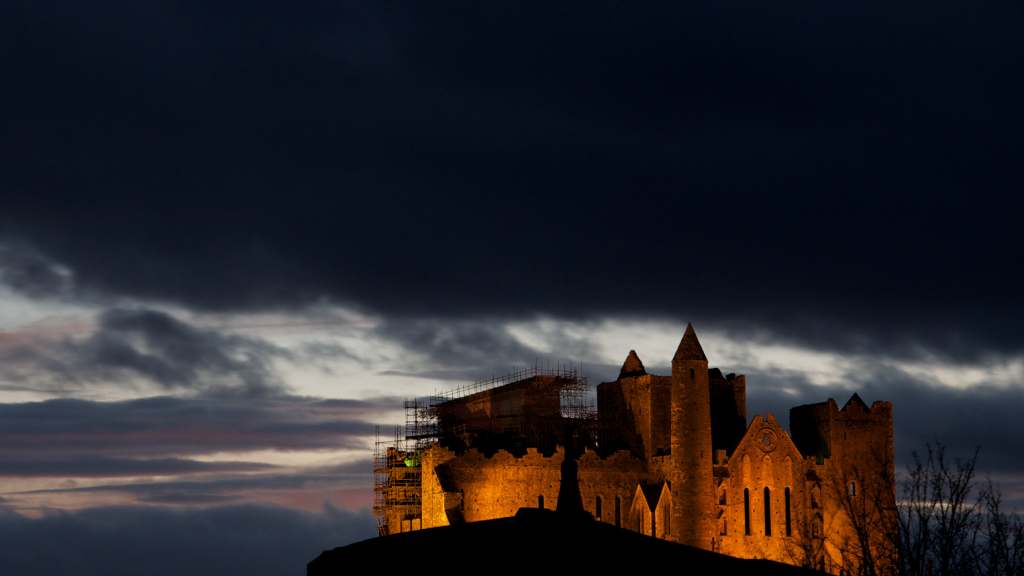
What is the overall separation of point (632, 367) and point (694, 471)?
1191 centimetres

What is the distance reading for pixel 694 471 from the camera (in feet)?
273

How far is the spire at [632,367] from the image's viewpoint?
93.0 meters

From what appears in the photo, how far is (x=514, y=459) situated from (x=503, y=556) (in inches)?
1925

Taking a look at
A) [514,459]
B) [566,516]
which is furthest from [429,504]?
[566,516]

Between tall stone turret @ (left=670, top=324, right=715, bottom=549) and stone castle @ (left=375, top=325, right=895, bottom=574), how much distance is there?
58 mm

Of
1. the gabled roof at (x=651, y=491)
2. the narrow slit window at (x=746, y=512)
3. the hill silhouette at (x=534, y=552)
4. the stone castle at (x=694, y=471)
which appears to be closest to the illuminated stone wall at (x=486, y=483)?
the stone castle at (x=694, y=471)

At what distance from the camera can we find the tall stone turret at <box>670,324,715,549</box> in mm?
82688

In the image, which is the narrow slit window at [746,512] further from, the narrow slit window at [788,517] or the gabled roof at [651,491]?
the gabled roof at [651,491]

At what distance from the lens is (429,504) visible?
85625 millimetres

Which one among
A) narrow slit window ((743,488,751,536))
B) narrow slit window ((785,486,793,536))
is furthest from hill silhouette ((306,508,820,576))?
narrow slit window ((785,486,793,536))

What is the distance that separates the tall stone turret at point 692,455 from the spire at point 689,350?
0.06m

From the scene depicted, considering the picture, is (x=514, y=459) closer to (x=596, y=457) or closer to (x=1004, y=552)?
(x=596, y=457)

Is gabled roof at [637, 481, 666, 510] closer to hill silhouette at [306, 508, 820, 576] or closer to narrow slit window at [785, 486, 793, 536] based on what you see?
narrow slit window at [785, 486, 793, 536]

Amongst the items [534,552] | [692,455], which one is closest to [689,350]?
[692,455]
